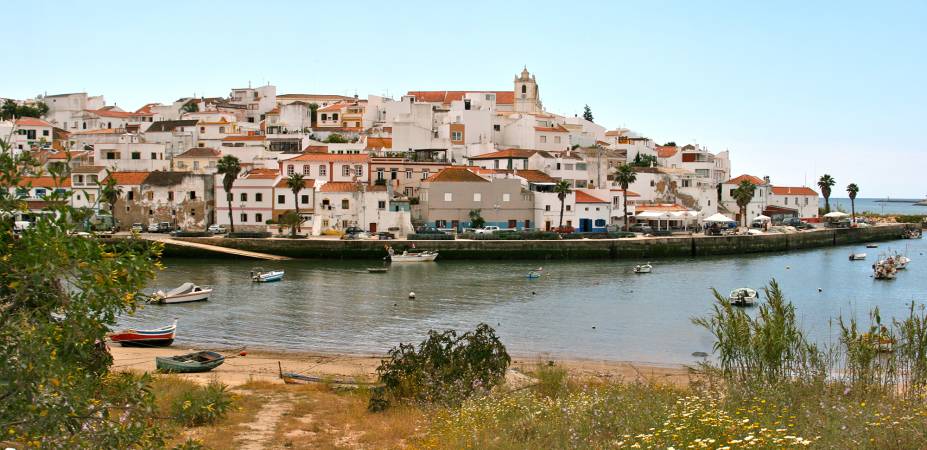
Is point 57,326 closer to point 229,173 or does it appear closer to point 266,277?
point 266,277

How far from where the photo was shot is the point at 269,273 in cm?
4941

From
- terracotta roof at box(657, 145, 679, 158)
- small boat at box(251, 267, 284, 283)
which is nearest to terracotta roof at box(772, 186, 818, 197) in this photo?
terracotta roof at box(657, 145, 679, 158)

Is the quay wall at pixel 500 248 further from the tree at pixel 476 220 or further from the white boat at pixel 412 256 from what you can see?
the tree at pixel 476 220

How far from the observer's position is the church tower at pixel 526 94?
100562 mm

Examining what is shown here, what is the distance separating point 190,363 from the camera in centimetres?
2508

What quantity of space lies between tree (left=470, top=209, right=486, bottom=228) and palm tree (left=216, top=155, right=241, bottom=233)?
18367mm

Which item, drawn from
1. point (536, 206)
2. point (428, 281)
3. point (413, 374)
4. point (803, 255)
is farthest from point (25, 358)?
point (803, 255)

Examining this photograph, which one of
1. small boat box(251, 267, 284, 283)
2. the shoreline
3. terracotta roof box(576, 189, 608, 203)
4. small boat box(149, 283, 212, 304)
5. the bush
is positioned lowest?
the shoreline

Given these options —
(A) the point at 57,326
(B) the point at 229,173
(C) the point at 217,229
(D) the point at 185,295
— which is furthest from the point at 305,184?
(A) the point at 57,326

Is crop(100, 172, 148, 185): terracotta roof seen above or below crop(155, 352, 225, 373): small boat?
above

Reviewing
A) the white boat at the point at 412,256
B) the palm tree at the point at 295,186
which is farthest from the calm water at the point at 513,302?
the palm tree at the point at 295,186

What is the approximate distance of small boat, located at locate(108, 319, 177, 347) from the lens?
30.5 m

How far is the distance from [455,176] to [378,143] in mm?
14786

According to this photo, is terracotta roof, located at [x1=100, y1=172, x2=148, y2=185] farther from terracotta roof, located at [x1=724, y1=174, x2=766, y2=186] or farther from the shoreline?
terracotta roof, located at [x1=724, y1=174, x2=766, y2=186]
